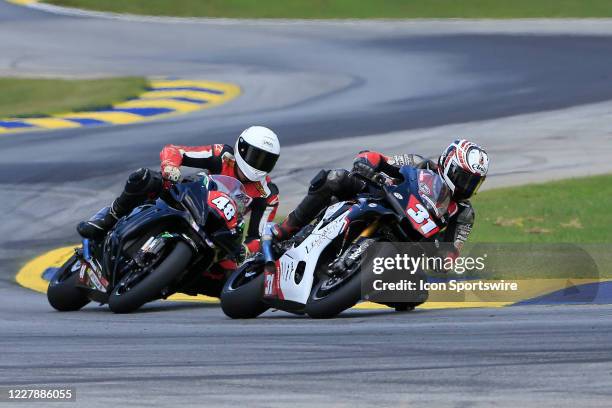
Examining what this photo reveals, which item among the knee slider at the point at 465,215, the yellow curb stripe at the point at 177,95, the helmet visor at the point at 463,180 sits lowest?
the yellow curb stripe at the point at 177,95

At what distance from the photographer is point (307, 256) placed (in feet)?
31.8

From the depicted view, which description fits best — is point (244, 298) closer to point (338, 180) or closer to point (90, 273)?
point (338, 180)

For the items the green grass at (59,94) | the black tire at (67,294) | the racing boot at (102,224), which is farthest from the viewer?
the green grass at (59,94)

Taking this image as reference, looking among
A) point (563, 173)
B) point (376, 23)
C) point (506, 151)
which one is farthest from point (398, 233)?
point (376, 23)

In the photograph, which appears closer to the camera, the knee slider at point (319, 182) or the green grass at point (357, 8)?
the knee slider at point (319, 182)

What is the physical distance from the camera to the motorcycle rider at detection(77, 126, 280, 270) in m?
10.8

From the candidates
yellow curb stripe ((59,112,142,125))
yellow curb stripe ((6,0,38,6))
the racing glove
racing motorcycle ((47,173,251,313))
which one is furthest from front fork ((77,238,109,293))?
yellow curb stripe ((6,0,38,6))

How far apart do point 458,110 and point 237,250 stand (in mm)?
13506

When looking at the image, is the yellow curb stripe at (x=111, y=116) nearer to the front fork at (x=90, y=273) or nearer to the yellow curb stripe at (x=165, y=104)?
the yellow curb stripe at (x=165, y=104)

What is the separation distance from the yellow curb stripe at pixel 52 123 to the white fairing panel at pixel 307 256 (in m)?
13.2

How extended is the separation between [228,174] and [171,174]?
22.0 inches

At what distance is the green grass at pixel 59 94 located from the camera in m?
24.2

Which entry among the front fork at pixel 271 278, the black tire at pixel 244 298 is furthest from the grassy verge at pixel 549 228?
the black tire at pixel 244 298

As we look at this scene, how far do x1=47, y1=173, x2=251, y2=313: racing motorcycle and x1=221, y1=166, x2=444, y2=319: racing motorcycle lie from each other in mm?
499
